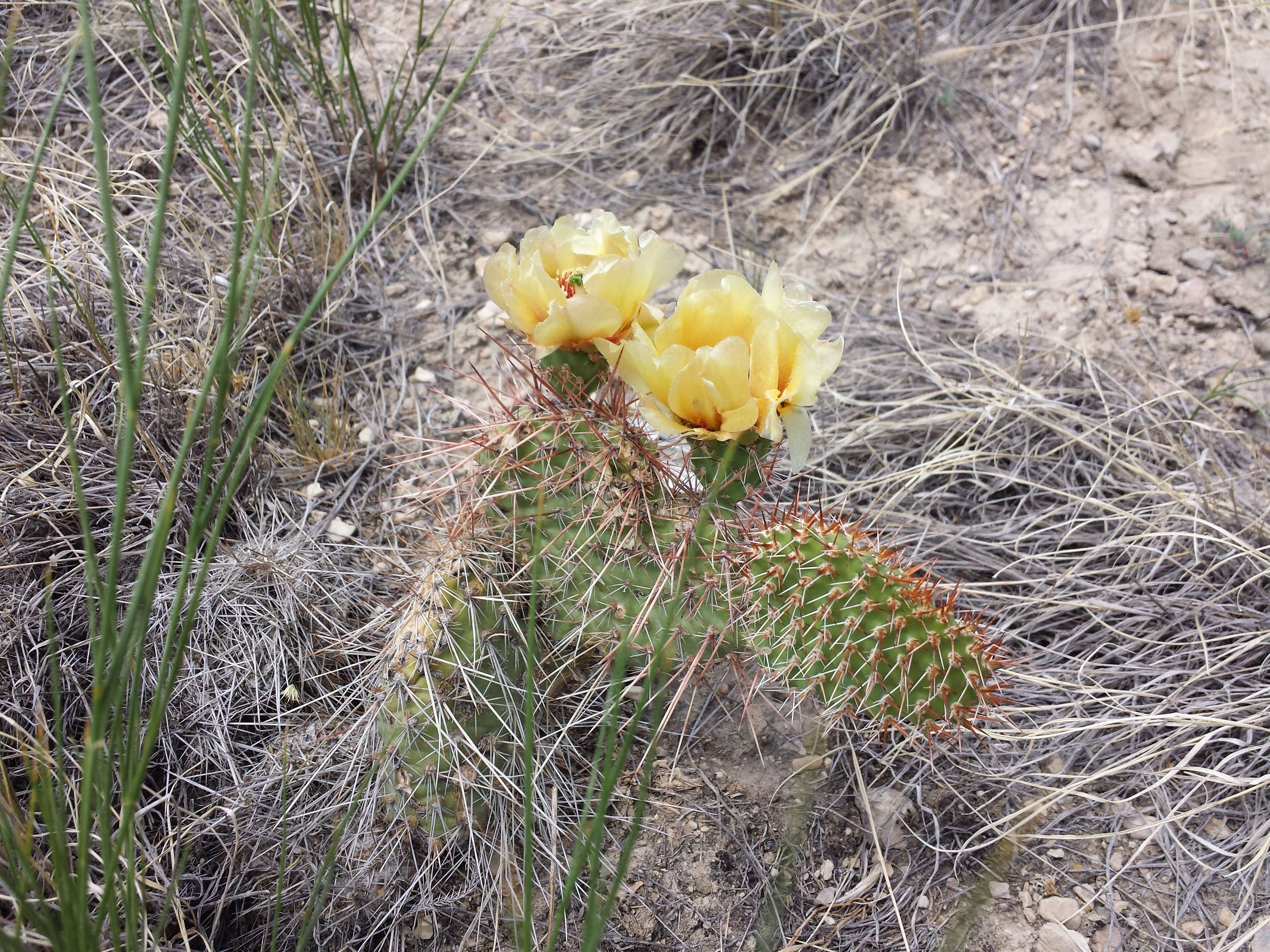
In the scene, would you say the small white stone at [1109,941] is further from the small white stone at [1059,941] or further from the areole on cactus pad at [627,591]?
the areole on cactus pad at [627,591]

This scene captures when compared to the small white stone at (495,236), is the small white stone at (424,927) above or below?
below

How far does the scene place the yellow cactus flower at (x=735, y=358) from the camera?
1129mm

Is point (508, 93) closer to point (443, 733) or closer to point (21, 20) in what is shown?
point (21, 20)

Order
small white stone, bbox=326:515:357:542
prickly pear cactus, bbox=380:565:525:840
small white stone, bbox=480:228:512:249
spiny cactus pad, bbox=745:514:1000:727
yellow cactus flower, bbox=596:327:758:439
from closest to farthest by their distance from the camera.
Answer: yellow cactus flower, bbox=596:327:758:439
spiny cactus pad, bbox=745:514:1000:727
prickly pear cactus, bbox=380:565:525:840
small white stone, bbox=326:515:357:542
small white stone, bbox=480:228:512:249

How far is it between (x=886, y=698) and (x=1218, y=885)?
0.69 metres

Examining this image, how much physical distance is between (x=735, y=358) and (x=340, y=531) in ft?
3.44

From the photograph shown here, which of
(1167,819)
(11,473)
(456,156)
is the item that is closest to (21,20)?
(456,156)

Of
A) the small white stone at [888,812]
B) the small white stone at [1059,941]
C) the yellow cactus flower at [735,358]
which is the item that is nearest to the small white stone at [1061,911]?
the small white stone at [1059,941]

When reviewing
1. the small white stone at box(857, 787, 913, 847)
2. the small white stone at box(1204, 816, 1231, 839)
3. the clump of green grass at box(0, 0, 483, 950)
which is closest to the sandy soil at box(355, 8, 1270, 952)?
the small white stone at box(857, 787, 913, 847)

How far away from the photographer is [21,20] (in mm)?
2281

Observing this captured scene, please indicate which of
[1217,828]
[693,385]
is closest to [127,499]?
[693,385]

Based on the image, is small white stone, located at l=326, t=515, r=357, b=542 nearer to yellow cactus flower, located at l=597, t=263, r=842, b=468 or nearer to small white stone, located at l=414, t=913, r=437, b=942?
small white stone, located at l=414, t=913, r=437, b=942

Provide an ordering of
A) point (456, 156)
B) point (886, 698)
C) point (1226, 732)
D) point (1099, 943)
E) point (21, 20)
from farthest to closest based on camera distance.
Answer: point (456, 156), point (21, 20), point (1226, 732), point (1099, 943), point (886, 698)

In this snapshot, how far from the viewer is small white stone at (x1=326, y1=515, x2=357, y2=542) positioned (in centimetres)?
181
